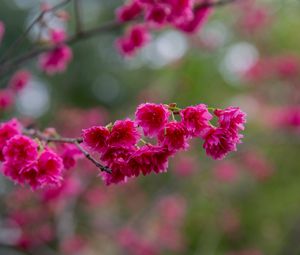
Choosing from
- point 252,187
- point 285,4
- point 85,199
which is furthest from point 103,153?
point 252,187

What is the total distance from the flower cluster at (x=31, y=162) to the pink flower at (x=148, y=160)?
251 millimetres

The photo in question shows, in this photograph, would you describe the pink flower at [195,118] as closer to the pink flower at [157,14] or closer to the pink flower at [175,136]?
the pink flower at [175,136]

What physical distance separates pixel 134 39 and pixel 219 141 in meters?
1.18

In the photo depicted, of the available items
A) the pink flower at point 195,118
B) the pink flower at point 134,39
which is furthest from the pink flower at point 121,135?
the pink flower at point 134,39

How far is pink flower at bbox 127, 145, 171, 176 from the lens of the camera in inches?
52.3

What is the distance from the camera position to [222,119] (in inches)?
52.5

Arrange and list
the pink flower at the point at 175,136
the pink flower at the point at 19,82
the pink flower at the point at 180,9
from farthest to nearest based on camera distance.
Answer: the pink flower at the point at 19,82, the pink flower at the point at 180,9, the pink flower at the point at 175,136

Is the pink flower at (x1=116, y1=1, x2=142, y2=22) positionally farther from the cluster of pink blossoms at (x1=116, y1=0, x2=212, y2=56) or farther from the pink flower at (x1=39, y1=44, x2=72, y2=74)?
the pink flower at (x1=39, y1=44, x2=72, y2=74)

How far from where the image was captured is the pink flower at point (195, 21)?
237 centimetres

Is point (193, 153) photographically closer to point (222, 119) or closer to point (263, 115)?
point (263, 115)

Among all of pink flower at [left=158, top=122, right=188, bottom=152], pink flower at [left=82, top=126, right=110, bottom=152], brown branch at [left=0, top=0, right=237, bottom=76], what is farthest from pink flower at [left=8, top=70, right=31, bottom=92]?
pink flower at [left=158, top=122, right=188, bottom=152]

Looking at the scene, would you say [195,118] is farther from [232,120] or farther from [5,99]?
[5,99]

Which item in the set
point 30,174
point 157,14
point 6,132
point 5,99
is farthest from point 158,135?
point 5,99

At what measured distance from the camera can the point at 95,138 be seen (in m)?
1.36
